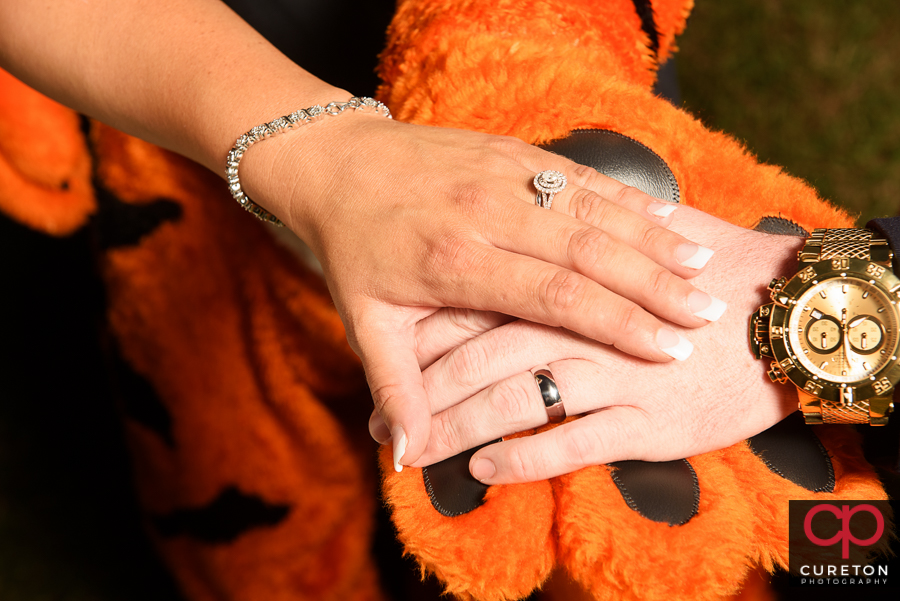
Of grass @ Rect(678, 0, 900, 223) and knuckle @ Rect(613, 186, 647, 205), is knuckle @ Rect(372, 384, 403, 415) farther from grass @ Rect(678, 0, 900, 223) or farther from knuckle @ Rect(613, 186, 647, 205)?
grass @ Rect(678, 0, 900, 223)

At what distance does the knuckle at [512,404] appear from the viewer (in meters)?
0.72

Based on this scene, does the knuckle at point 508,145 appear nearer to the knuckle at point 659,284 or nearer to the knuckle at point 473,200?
the knuckle at point 473,200

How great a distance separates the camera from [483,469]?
70cm

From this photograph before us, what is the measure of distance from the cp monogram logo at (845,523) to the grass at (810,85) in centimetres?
185

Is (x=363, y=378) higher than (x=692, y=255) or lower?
lower

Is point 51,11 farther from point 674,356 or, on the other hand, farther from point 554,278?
point 674,356

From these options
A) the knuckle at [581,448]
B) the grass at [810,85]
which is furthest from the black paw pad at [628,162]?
the grass at [810,85]

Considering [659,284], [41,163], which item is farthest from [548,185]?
[41,163]

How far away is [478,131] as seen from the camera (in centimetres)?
84

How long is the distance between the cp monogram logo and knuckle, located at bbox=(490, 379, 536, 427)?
319 millimetres

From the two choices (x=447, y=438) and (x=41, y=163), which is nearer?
(x=447, y=438)

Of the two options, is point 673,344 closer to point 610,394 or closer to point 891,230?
point 610,394

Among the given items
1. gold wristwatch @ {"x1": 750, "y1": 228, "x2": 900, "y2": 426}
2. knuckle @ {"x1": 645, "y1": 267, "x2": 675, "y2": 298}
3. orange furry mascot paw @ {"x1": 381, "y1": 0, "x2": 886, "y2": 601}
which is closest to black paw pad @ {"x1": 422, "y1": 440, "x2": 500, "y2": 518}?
orange furry mascot paw @ {"x1": 381, "y1": 0, "x2": 886, "y2": 601}

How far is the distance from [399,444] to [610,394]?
9.9 inches
